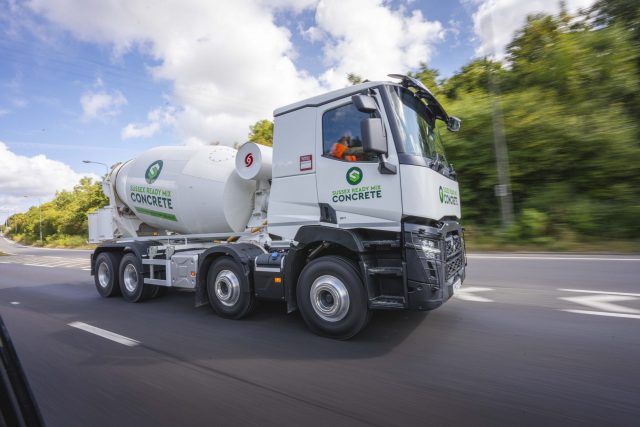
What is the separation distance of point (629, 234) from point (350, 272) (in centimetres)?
971

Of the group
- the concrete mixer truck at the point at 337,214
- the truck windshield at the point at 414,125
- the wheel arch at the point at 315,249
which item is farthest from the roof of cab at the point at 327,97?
the wheel arch at the point at 315,249

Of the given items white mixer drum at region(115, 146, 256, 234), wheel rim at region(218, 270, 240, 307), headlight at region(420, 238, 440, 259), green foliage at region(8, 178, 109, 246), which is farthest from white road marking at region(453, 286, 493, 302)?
green foliage at region(8, 178, 109, 246)

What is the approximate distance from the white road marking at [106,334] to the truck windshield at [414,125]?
3.58 meters

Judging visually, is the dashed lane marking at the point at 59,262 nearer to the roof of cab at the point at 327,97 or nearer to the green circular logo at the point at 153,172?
the green circular logo at the point at 153,172

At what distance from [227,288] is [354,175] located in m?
2.36

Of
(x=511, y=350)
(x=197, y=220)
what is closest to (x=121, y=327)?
(x=197, y=220)

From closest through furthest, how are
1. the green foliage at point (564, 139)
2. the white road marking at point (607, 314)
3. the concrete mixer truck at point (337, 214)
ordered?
the concrete mixer truck at point (337, 214) < the white road marking at point (607, 314) < the green foliage at point (564, 139)

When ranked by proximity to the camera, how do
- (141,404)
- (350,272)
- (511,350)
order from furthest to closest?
(350,272) → (511,350) → (141,404)

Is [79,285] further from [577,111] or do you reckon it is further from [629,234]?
[577,111]

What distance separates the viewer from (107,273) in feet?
23.3

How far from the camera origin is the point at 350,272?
12.8ft

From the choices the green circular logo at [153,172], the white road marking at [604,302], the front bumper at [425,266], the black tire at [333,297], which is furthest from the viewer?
the green circular logo at [153,172]

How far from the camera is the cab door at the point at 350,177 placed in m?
3.80

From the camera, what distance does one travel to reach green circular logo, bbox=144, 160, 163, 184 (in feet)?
21.5
